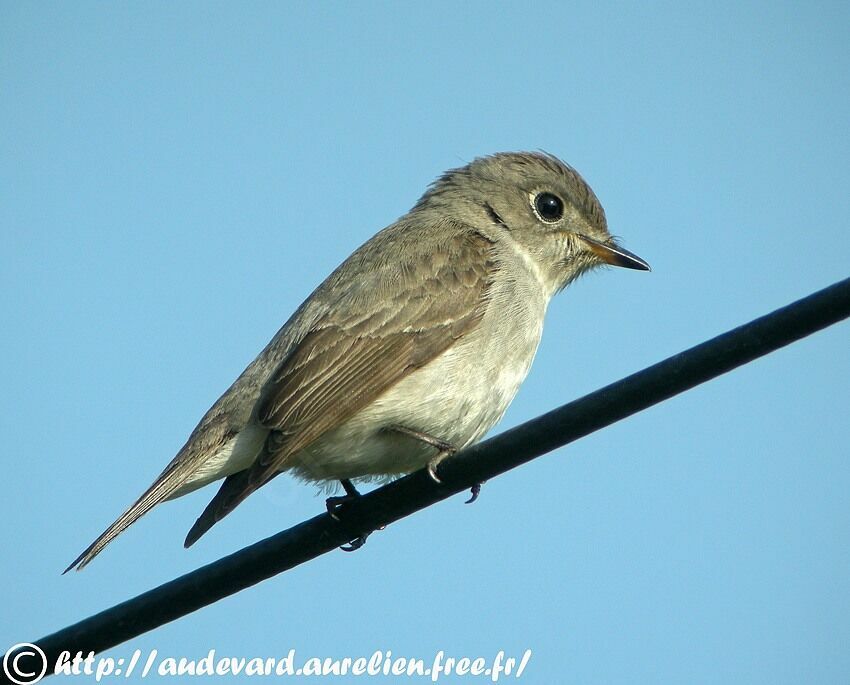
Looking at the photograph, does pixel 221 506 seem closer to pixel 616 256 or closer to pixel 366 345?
pixel 366 345

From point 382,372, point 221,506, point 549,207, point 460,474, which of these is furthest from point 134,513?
point 549,207

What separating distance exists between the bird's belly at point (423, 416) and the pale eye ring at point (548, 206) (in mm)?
1705

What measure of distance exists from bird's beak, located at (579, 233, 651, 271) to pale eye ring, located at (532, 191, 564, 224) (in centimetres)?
27

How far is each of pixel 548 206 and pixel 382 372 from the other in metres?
2.37

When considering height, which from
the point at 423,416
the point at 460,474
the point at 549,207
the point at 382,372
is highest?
the point at 549,207

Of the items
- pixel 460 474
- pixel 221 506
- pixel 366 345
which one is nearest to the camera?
pixel 460 474

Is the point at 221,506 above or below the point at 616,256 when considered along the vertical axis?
below

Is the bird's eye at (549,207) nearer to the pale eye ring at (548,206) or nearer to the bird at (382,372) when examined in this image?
the pale eye ring at (548,206)

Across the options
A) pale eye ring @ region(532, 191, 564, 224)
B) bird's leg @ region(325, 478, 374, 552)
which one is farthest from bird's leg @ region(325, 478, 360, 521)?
pale eye ring @ region(532, 191, 564, 224)

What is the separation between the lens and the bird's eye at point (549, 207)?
25.5 ft

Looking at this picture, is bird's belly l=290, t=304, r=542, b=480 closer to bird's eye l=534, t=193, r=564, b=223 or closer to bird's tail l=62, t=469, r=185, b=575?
bird's tail l=62, t=469, r=185, b=575

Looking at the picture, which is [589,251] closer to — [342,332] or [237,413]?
[342,332]

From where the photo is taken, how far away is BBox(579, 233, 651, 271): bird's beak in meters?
7.66

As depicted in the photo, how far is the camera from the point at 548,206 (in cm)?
780
